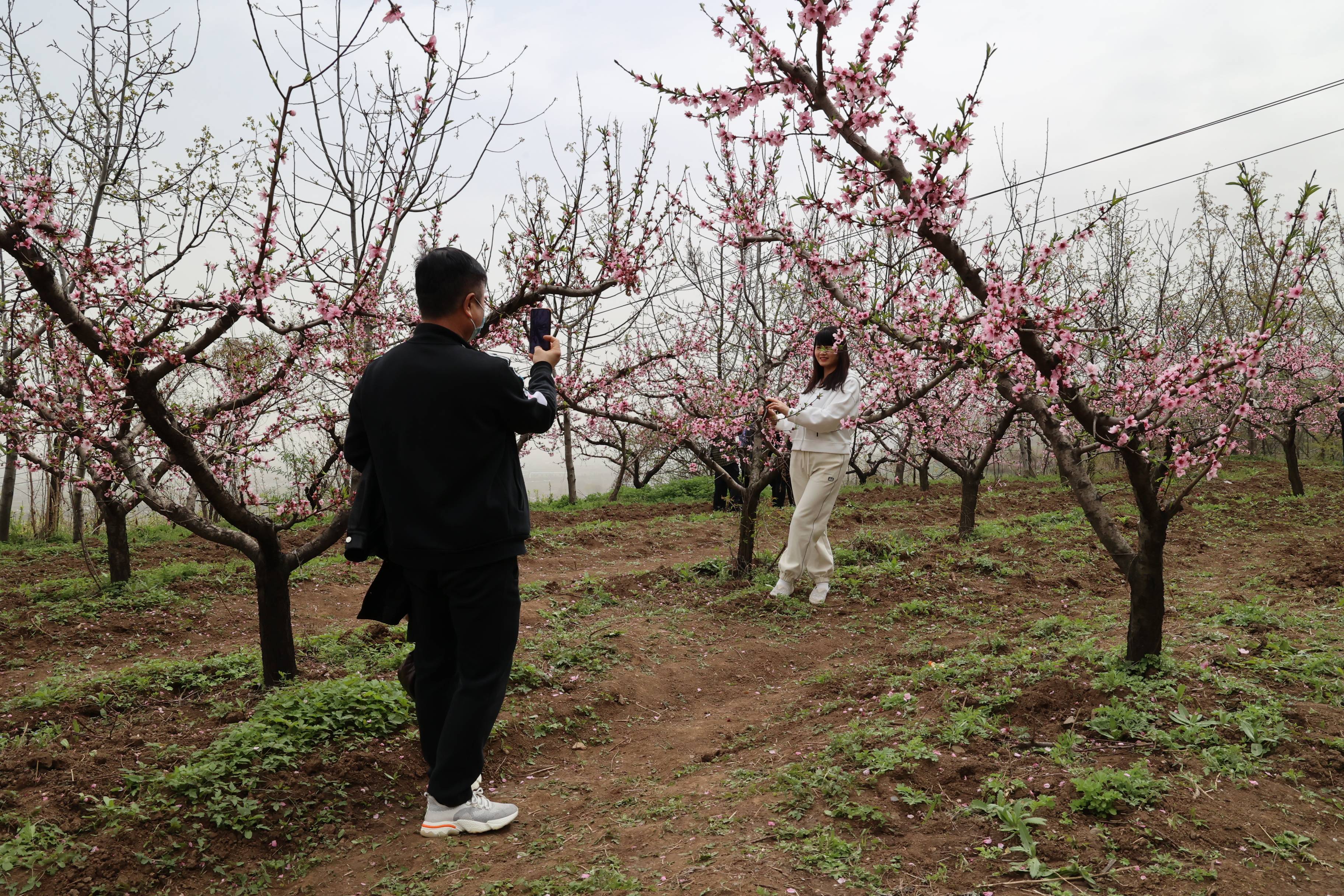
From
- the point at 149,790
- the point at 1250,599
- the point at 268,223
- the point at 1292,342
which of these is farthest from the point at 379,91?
the point at 1292,342

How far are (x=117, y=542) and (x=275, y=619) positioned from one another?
14.9 feet

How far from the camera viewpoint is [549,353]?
124 inches

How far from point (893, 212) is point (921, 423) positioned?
23.3 feet

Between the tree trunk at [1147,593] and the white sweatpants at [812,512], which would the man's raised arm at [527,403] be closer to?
the tree trunk at [1147,593]

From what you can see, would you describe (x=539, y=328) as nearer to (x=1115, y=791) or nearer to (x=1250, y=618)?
(x=1115, y=791)

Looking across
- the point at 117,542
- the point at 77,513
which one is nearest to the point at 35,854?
the point at 117,542

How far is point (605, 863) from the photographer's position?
2.60 m

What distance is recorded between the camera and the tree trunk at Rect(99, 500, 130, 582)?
24.9ft

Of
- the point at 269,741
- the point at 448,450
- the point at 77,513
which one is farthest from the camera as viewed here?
the point at 77,513

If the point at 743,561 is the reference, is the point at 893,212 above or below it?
above

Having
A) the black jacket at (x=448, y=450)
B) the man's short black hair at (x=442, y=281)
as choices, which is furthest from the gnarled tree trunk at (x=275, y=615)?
the man's short black hair at (x=442, y=281)

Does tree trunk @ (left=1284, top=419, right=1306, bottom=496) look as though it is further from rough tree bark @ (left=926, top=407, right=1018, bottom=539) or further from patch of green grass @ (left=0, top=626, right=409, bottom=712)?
patch of green grass @ (left=0, top=626, right=409, bottom=712)

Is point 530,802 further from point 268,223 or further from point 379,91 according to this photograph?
point 379,91

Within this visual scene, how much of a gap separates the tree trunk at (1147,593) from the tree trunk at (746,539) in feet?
13.1
